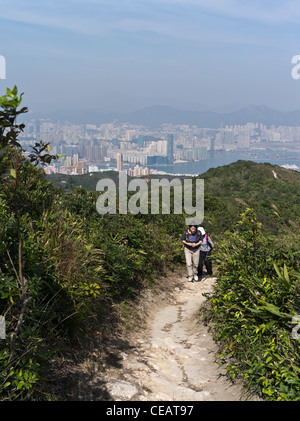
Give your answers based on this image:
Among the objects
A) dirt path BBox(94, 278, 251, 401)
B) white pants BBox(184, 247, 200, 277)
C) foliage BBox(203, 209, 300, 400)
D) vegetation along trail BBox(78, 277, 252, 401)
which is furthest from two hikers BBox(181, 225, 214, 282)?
foliage BBox(203, 209, 300, 400)

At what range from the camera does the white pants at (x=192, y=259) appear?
9828 mm

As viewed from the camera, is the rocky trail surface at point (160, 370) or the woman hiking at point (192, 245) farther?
the woman hiking at point (192, 245)

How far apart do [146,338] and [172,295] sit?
9.51 feet

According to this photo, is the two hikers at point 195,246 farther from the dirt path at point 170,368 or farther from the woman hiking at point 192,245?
the dirt path at point 170,368

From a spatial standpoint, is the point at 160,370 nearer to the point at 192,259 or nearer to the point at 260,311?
the point at 260,311

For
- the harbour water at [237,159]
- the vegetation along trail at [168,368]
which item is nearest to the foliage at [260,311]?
the vegetation along trail at [168,368]

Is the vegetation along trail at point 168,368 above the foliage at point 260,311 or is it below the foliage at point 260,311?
below

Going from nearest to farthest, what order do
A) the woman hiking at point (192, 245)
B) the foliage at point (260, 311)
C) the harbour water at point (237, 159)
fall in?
the foliage at point (260, 311) < the woman hiking at point (192, 245) < the harbour water at point (237, 159)

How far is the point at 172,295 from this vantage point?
883cm

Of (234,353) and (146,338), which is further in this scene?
(146,338)

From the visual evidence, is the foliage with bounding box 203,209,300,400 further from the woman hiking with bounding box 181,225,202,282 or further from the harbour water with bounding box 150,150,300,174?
the harbour water with bounding box 150,150,300,174

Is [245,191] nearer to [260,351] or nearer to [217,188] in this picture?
[217,188]

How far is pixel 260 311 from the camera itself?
4.11 m

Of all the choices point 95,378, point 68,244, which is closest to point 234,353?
point 95,378
